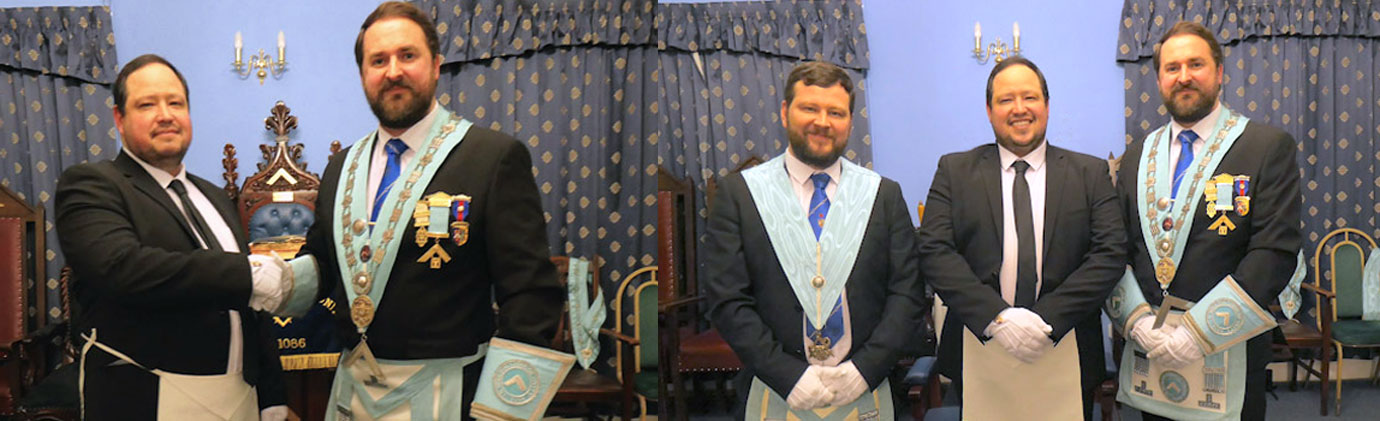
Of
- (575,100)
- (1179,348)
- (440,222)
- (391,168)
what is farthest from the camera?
(575,100)

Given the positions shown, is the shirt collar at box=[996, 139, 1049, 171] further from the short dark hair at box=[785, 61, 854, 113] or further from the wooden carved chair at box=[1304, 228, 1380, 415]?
the wooden carved chair at box=[1304, 228, 1380, 415]

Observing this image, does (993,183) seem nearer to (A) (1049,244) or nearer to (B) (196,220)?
(A) (1049,244)

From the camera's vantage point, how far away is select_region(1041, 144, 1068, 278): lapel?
2.53m

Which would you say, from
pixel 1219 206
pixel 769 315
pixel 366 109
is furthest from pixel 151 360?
pixel 366 109

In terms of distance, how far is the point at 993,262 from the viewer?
2.55 meters

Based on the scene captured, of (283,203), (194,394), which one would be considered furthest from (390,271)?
(283,203)

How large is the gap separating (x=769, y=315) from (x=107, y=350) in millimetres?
1457

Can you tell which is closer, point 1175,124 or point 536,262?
point 536,262

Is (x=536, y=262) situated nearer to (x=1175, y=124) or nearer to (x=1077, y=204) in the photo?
(x=1077, y=204)

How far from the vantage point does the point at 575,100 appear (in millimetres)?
5266

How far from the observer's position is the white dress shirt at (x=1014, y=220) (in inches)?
100

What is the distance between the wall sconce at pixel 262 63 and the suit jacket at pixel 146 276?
2876mm

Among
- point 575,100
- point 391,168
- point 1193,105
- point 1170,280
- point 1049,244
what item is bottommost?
point 1170,280

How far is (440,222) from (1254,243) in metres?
2.01
